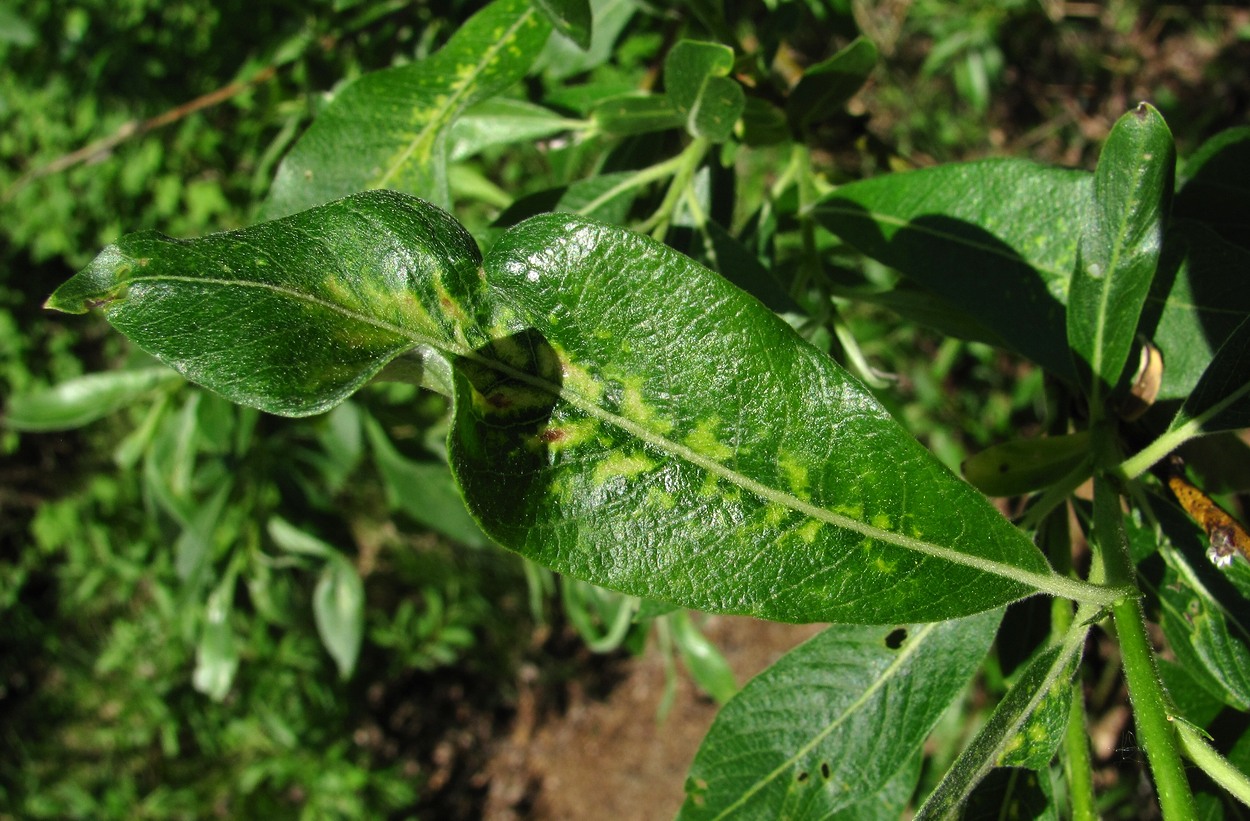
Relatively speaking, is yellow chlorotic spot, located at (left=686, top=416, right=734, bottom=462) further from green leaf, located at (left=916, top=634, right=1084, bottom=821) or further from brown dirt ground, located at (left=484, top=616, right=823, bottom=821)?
brown dirt ground, located at (left=484, top=616, right=823, bottom=821)

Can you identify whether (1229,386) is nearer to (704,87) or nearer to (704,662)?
(704,87)

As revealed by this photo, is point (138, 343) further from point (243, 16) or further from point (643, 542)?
point (243, 16)

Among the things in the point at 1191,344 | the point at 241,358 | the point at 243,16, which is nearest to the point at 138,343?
the point at 241,358

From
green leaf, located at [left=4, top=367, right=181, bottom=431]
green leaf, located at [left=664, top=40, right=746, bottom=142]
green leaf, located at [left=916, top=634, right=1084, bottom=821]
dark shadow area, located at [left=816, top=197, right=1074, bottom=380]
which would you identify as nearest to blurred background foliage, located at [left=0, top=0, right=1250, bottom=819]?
green leaf, located at [left=4, top=367, right=181, bottom=431]

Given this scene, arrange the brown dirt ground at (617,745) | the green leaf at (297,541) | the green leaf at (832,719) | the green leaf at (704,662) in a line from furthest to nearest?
the brown dirt ground at (617,745) < the green leaf at (704,662) < the green leaf at (297,541) < the green leaf at (832,719)

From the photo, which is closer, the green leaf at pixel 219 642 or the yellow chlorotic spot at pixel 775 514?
the yellow chlorotic spot at pixel 775 514

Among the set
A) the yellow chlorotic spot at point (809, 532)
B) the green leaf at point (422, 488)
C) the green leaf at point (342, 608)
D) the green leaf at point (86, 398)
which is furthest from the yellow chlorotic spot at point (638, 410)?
the green leaf at point (342, 608)

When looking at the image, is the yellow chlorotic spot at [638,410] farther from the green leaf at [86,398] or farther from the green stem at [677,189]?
the green leaf at [86,398]
